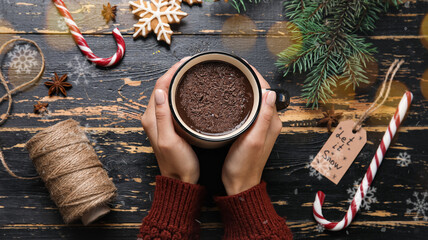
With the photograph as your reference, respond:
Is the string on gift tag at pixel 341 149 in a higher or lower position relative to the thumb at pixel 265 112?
lower

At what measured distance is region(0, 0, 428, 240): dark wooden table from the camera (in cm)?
146

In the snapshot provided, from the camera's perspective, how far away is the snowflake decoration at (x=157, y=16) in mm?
1450

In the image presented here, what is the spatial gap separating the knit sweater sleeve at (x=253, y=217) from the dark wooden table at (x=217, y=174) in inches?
7.3

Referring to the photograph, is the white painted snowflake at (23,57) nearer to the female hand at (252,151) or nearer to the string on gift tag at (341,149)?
the female hand at (252,151)

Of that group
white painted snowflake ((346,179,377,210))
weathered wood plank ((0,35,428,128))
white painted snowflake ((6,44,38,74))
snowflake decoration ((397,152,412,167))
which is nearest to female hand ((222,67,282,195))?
weathered wood plank ((0,35,428,128))

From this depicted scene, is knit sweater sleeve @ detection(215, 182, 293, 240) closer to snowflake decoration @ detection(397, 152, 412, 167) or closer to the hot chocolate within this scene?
the hot chocolate

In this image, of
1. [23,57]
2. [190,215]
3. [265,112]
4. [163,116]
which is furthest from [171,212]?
[23,57]

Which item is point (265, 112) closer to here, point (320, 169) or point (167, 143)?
point (167, 143)

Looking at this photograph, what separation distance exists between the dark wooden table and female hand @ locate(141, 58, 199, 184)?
0.64 ft

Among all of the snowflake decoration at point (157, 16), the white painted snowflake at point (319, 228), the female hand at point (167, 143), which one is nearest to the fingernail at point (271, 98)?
the female hand at point (167, 143)

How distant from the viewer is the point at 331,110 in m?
1.50

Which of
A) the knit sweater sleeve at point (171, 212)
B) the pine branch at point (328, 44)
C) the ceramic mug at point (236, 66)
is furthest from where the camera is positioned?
the pine branch at point (328, 44)

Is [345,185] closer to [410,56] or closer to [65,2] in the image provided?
[410,56]

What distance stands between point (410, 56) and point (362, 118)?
0.39 meters
